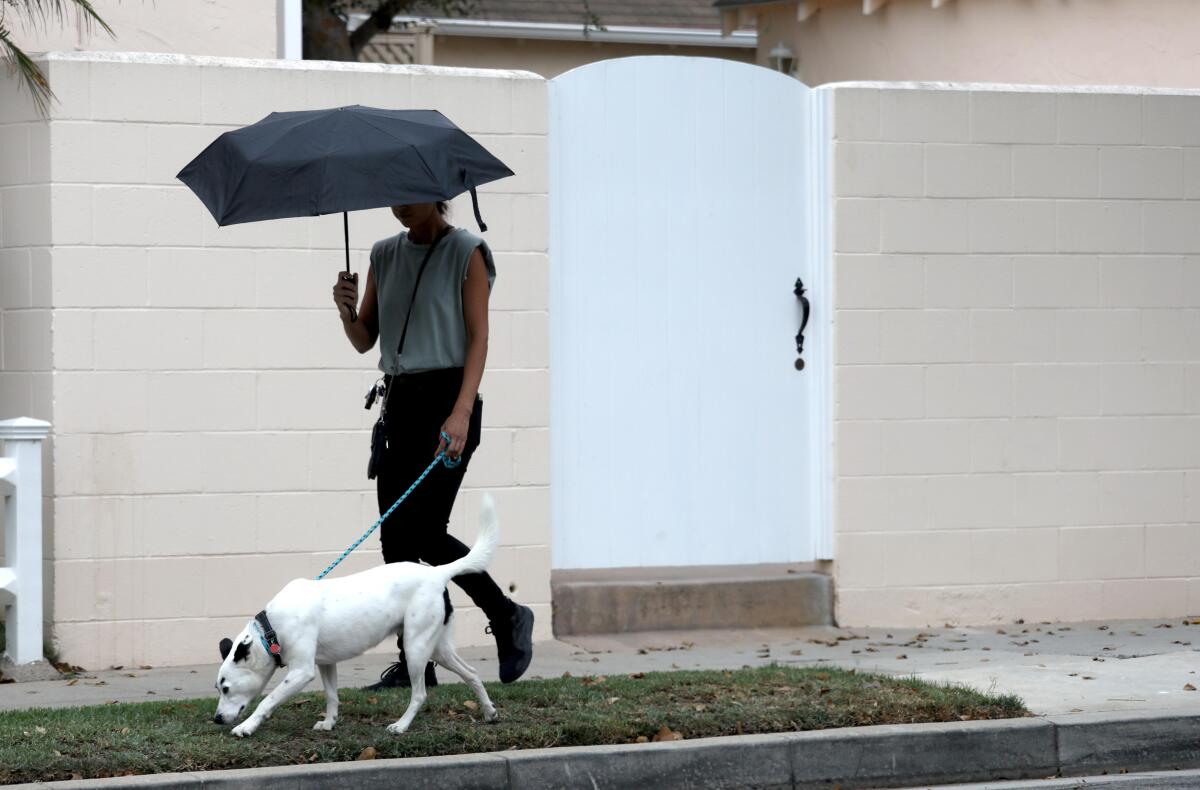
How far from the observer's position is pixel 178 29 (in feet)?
32.3

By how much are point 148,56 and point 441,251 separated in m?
2.49

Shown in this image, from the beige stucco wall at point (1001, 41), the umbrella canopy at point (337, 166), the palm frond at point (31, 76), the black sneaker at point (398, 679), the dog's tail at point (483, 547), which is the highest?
the beige stucco wall at point (1001, 41)

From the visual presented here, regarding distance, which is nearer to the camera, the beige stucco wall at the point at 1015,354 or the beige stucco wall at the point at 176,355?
the beige stucco wall at the point at 176,355

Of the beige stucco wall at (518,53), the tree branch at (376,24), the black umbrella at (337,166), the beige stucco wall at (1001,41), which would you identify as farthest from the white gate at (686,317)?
the beige stucco wall at (518,53)

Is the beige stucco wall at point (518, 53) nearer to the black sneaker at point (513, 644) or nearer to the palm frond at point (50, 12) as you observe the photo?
the palm frond at point (50, 12)

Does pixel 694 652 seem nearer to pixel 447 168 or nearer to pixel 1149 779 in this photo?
pixel 1149 779

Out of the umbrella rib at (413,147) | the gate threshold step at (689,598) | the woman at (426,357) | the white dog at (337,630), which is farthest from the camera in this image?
the gate threshold step at (689,598)

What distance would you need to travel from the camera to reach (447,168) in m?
5.82

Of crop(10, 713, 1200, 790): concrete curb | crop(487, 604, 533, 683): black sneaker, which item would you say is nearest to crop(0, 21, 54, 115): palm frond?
crop(487, 604, 533, 683): black sneaker

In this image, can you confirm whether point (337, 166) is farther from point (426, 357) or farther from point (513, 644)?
point (513, 644)

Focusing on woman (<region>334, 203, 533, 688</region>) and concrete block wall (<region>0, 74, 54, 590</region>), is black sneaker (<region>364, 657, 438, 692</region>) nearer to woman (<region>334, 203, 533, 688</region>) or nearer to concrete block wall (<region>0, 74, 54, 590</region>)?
woman (<region>334, 203, 533, 688</region>)

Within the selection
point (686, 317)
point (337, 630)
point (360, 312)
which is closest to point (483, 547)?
point (337, 630)

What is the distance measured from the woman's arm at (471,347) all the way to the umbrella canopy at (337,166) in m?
0.45

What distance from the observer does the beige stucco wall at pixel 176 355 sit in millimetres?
7820
